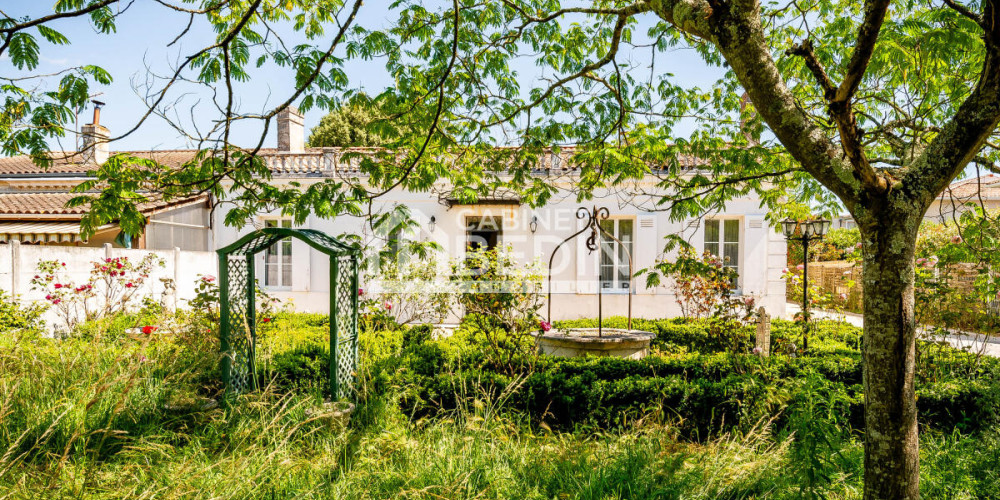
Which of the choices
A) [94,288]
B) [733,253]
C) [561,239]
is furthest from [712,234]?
[94,288]

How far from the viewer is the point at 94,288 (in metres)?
8.41

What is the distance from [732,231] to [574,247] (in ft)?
10.2

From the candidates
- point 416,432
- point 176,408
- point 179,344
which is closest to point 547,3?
point 416,432

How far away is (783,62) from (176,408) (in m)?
4.73

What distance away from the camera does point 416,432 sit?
4.00 meters

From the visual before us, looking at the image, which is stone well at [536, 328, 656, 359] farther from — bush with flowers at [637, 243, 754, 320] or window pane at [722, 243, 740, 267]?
window pane at [722, 243, 740, 267]

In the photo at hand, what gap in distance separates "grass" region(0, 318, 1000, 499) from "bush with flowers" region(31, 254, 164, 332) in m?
4.44

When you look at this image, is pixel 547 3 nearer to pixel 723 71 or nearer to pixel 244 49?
pixel 723 71

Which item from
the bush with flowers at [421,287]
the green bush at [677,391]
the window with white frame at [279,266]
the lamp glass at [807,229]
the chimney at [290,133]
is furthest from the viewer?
the chimney at [290,133]

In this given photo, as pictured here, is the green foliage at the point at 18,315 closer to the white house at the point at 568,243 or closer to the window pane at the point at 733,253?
the white house at the point at 568,243

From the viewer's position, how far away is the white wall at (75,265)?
24.8 ft

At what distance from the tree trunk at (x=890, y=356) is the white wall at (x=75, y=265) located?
→ 8.48 meters

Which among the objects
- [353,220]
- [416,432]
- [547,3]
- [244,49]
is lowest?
[416,432]

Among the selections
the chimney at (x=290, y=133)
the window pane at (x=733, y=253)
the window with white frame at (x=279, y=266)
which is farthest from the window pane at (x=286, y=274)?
the window pane at (x=733, y=253)
